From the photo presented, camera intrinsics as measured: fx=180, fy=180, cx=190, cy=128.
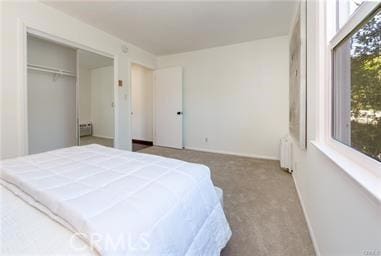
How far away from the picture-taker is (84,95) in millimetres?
3551

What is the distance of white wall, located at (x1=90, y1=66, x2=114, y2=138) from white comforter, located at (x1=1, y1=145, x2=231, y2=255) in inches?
93.2

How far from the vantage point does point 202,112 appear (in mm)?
4477

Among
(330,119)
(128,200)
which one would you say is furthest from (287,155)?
(128,200)

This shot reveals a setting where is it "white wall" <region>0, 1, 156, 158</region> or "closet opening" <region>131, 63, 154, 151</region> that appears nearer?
"white wall" <region>0, 1, 156, 158</region>

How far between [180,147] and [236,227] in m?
3.09

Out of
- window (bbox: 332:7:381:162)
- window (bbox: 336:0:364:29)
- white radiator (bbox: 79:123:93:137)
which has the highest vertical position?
window (bbox: 336:0:364:29)

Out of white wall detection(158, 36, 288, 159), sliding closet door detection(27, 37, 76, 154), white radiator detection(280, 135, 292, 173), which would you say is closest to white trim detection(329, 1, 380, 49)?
white radiator detection(280, 135, 292, 173)

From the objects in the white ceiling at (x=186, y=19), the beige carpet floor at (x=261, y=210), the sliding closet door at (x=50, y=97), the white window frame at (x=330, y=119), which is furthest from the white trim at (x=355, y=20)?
the sliding closet door at (x=50, y=97)

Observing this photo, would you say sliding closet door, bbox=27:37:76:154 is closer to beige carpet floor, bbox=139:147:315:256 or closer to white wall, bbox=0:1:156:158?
white wall, bbox=0:1:156:158

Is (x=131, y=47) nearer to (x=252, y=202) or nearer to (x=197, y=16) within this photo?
(x=197, y=16)

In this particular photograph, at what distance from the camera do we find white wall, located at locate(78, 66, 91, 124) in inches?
Answer: 136

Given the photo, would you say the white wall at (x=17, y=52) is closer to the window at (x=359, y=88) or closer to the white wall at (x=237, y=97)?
the white wall at (x=237, y=97)

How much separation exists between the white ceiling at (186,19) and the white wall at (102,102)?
0.83 meters
